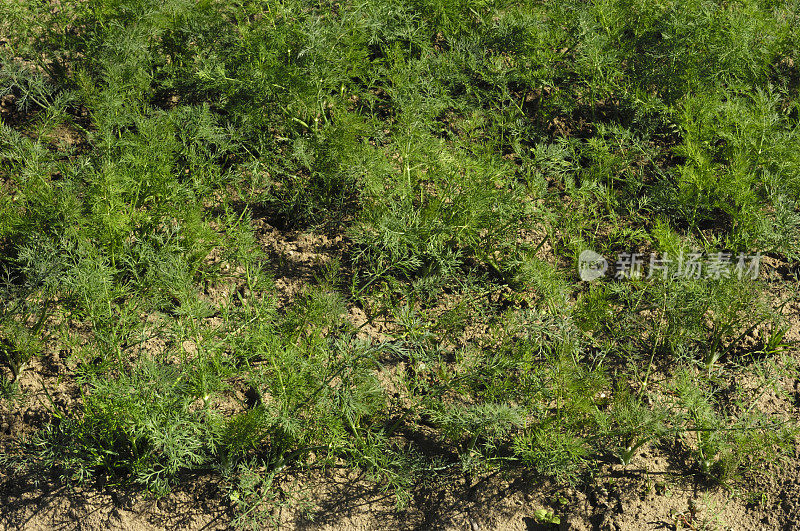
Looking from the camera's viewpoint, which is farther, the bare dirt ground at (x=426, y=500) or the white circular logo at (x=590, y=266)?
the white circular logo at (x=590, y=266)

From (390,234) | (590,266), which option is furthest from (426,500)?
(590,266)

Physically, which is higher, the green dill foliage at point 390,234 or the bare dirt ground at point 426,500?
the green dill foliage at point 390,234

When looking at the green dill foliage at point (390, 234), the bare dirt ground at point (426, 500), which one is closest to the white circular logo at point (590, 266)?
the green dill foliage at point (390, 234)

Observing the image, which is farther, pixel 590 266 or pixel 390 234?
pixel 590 266

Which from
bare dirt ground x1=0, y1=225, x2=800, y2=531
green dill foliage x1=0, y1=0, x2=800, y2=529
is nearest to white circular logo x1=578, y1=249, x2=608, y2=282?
green dill foliage x1=0, y1=0, x2=800, y2=529

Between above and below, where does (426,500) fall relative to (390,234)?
below

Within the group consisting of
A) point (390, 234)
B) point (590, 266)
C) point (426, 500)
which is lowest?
point (426, 500)

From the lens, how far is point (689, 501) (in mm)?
3541

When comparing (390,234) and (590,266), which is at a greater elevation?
(390,234)

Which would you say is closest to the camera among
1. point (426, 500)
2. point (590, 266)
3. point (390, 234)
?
point (426, 500)

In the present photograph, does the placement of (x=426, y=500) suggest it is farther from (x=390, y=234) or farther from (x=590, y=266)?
(x=590, y=266)

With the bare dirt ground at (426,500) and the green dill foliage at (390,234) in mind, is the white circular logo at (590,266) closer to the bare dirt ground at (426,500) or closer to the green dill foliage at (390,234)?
the green dill foliage at (390,234)

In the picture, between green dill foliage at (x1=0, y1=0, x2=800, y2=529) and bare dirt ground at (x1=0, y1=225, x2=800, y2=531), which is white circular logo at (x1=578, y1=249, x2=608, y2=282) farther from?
bare dirt ground at (x1=0, y1=225, x2=800, y2=531)

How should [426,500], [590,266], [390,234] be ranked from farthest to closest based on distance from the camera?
[590,266], [390,234], [426,500]
